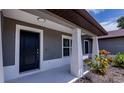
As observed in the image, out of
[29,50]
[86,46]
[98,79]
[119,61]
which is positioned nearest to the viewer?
[98,79]

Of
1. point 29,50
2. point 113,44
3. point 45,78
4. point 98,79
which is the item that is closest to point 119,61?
point 98,79

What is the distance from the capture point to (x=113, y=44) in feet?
46.0

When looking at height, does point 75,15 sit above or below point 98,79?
above

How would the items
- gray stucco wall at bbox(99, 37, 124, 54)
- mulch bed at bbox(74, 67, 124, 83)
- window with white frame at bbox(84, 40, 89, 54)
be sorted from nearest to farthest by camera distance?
mulch bed at bbox(74, 67, 124, 83), gray stucco wall at bbox(99, 37, 124, 54), window with white frame at bbox(84, 40, 89, 54)

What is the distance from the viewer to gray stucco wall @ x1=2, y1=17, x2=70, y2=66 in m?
4.86

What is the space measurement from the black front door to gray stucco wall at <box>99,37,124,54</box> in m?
10.6

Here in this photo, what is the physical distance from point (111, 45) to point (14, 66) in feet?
40.3

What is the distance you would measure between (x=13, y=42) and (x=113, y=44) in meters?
12.3

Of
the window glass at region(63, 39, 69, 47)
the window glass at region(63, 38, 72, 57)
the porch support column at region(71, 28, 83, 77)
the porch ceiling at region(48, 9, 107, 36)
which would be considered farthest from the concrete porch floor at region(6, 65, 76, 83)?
the window glass at region(63, 39, 69, 47)

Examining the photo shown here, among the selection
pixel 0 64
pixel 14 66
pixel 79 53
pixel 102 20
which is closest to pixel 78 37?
pixel 79 53

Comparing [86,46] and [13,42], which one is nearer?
[13,42]

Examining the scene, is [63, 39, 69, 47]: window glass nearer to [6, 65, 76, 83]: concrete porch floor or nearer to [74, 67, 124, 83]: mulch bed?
[74, 67, 124, 83]: mulch bed

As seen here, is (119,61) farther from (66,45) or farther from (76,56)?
(76,56)

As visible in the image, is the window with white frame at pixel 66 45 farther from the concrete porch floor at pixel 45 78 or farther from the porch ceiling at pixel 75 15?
the porch ceiling at pixel 75 15
